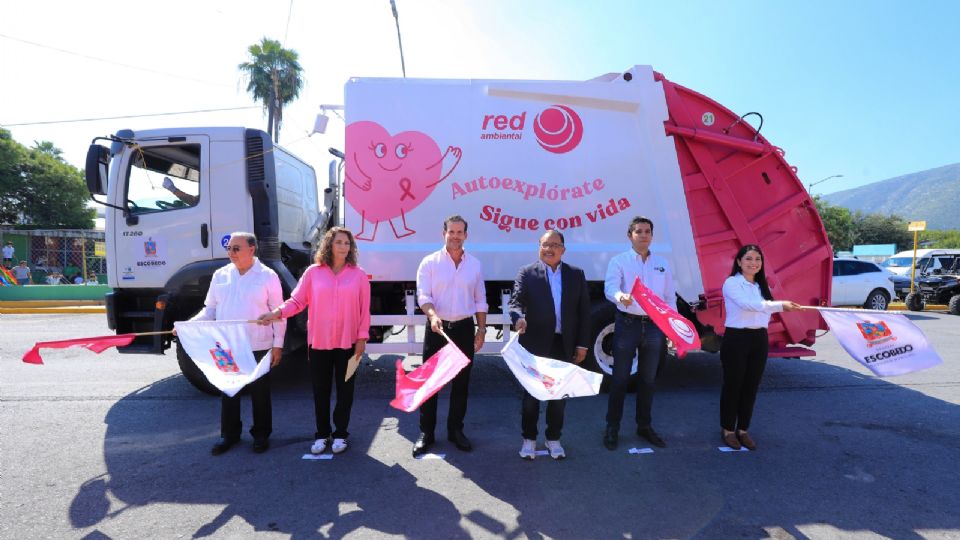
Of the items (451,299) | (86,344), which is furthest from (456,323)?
(86,344)

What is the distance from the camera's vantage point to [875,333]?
335cm

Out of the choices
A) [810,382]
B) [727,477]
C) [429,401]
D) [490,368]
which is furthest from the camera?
[490,368]

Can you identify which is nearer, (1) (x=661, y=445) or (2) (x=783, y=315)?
(1) (x=661, y=445)

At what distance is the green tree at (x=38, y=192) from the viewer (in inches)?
1086

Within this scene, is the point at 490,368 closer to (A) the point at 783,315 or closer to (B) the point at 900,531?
(A) the point at 783,315

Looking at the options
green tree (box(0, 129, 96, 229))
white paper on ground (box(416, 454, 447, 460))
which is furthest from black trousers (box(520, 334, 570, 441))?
green tree (box(0, 129, 96, 229))

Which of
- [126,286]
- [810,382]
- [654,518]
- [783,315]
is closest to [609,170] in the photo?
[783,315]

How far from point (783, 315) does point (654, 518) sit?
3270 millimetres

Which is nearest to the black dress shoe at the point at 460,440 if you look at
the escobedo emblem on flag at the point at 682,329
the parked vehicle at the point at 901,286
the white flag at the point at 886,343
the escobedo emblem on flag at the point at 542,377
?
the escobedo emblem on flag at the point at 542,377

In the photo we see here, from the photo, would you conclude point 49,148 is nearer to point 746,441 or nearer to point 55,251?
point 55,251

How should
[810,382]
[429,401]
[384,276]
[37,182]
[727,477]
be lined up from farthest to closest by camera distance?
[37,182]
[810,382]
[384,276]
[429,401]
[727,477]

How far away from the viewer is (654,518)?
273 centimetres

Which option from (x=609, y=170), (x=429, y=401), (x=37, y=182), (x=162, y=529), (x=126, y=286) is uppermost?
(x=37, y=182)

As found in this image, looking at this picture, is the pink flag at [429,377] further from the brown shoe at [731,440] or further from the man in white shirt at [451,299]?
the brown shoe at [731,440]
